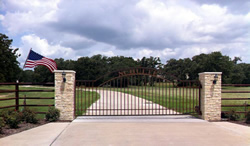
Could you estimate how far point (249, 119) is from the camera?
904 cm

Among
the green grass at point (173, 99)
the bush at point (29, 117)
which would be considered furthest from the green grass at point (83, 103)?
the bush at point (29, 117)

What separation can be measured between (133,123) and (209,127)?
2.93 meters

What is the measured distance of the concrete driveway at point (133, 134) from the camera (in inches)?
243

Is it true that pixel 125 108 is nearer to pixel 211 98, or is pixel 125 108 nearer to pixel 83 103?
pixel 83 103

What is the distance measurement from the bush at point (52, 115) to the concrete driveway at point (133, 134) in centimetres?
56

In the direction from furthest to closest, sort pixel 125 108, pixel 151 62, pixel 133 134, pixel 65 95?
1. pixel 151 62
2. pixel 125 108
3. pixel 65 95
4. pixel 133 134

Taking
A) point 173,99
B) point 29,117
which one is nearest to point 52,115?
point 29,117

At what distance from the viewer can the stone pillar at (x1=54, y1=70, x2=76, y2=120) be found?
30.8 ft

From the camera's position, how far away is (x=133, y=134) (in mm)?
7047

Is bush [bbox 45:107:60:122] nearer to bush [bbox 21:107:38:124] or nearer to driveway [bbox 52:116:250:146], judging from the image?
bush [bbox 21:107:38:124]

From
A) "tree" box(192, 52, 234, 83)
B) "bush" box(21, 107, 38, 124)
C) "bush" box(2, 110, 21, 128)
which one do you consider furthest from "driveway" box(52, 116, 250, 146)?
"tree" box(192, 52, 234, 83)

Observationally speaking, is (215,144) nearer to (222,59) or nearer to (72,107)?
(72,107)

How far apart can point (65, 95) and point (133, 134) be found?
3.87m

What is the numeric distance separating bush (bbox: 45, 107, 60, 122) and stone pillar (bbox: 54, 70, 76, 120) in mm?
221
